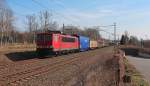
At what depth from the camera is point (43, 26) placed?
342 feet

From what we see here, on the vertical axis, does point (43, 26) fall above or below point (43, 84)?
above

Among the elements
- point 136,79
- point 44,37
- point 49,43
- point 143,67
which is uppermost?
point 44,37

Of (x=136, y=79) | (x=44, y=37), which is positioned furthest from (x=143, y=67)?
(x=136, y=79)

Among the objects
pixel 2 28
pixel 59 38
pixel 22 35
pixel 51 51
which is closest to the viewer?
pixel 51 51

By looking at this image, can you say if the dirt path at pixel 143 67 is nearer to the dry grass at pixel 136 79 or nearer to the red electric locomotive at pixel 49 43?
the dry grass at pixel 136 79

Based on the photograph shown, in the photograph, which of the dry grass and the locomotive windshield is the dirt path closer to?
the dry grass

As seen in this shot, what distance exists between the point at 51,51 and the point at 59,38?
10.0ft

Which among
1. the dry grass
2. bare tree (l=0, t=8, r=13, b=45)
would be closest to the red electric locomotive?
the dry grass

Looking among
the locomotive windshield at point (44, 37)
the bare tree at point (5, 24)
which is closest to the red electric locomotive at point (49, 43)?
the locomotive windshield at point (44, 37)

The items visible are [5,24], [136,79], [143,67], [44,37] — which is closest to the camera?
[136,79]

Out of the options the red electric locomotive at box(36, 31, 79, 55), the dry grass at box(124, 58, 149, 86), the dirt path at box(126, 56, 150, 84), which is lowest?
the dirt path at box(126, 56, 150, 84)

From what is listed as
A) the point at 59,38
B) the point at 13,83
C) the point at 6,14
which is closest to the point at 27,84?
the point at 13,83

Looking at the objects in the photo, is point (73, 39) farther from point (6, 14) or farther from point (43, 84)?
point (6, 14)

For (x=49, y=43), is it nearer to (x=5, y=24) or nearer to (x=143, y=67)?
(x=143, y=67)
